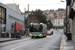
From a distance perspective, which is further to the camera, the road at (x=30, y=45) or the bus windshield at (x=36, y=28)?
the bus windshield at (x=36, y=28)

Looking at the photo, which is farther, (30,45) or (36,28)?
(36,28)

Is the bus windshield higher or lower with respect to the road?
higher

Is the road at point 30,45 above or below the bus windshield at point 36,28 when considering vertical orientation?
below

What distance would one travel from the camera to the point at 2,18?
137ft

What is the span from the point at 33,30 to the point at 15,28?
60.3 feet

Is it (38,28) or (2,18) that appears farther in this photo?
(2,18)

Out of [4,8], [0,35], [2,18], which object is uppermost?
[4,8]

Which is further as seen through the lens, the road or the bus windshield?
the bus windshield

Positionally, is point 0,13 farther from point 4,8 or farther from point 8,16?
point 8,16

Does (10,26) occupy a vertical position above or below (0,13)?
below

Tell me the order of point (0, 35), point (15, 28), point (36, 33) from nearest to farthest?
point (36, 33), point (0, 35), point (15, 28)

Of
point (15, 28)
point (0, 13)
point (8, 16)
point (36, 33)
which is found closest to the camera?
point (36, 33)

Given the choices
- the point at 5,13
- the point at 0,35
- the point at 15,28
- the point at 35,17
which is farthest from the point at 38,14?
the point at 0,35

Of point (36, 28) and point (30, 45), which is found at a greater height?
point (36, 28)
